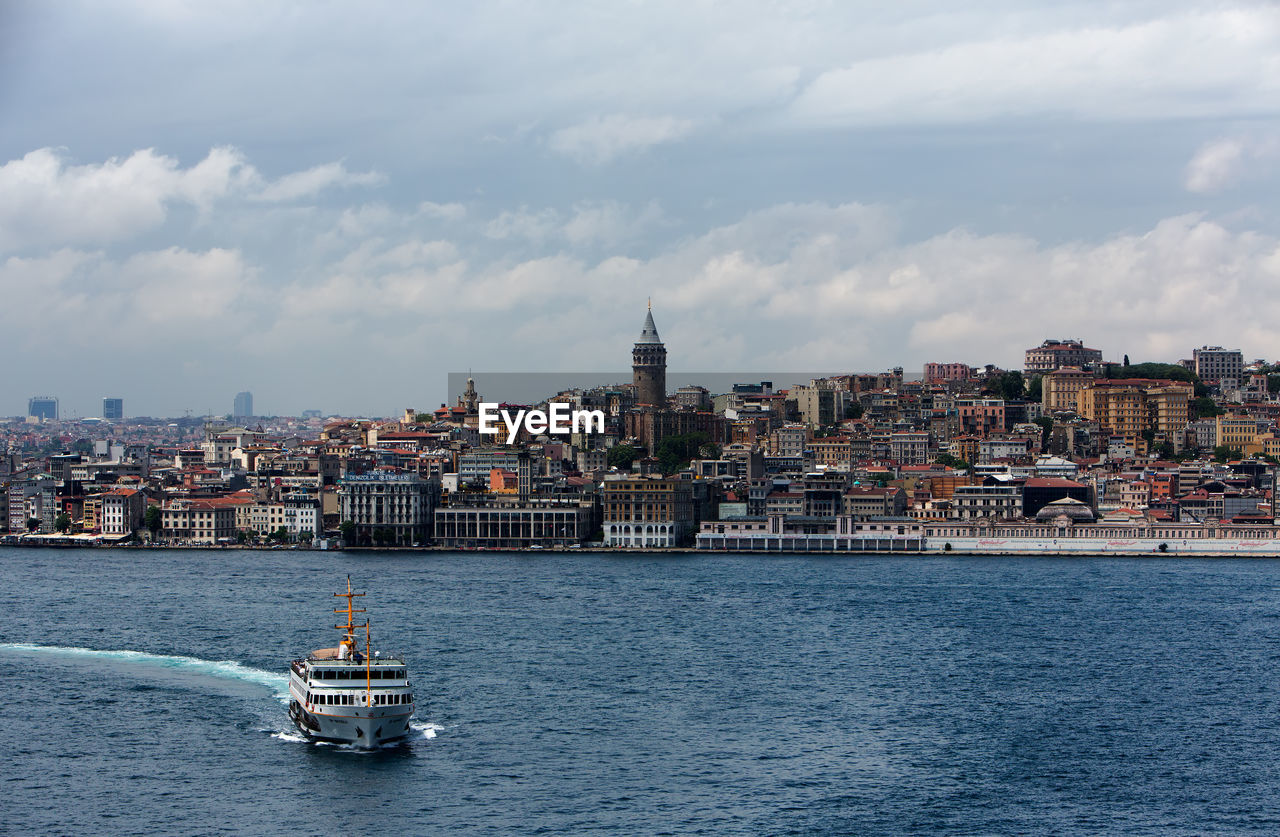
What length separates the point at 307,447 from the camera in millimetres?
85250

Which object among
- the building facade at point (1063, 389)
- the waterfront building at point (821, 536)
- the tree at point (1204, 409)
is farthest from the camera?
the building facade at point (1063, 389)

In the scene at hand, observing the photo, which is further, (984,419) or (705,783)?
(984,419)

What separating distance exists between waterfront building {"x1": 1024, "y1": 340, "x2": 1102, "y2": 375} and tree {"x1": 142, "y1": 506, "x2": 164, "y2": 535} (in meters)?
48.8

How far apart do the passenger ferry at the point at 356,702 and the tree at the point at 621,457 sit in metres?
49.6

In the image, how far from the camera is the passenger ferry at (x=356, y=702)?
20.8 m

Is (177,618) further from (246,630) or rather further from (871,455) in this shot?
(871,455)

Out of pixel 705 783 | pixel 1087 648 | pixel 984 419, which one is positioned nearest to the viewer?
pixel 705 783

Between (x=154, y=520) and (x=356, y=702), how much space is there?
4166 centimetres

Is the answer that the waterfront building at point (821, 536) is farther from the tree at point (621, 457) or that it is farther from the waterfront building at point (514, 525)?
the tree at point (621, 457)

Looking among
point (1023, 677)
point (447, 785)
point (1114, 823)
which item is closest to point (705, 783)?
point (447, 785)

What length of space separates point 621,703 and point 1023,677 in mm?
6865

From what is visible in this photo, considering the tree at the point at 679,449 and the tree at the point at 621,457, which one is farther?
the tree at the point at 679,449

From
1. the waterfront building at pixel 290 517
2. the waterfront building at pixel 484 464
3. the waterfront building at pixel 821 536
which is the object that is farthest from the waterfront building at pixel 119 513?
the waterfront building at pixel 821 536

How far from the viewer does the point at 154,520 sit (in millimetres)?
60312
